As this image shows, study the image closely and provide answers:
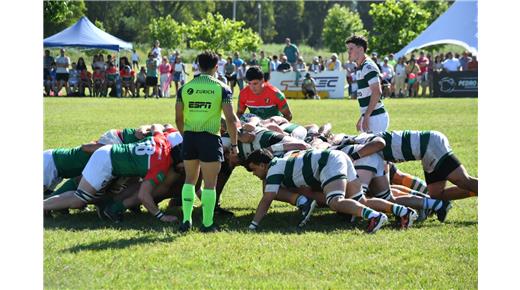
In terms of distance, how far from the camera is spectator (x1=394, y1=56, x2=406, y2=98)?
102 ft

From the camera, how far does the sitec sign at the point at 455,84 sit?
2994cm

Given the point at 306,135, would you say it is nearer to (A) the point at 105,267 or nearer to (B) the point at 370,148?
(B) the point at 370,148

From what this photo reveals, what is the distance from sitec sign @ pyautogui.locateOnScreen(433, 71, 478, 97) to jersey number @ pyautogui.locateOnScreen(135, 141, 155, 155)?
23.5 metres

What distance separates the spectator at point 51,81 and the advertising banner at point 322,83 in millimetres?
8140

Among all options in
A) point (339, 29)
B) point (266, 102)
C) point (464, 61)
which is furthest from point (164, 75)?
point (339, 29)

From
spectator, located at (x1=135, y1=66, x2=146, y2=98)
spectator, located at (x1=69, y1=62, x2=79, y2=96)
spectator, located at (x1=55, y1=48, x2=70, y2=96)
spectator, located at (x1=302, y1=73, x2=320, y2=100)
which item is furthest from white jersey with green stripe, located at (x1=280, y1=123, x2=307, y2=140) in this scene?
spectator, located at (x1=69, y1=62, x2=79, y2=96)

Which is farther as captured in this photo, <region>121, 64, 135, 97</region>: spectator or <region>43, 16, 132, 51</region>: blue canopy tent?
<region>121, 64, 135, 97</region>: spectator

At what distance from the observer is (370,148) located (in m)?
8.05

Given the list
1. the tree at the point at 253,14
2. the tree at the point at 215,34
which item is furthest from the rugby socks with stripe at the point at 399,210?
the tree at the point at 253,14

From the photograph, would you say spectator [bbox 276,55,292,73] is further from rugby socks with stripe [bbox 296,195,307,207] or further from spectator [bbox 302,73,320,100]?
rugby socks with stripe [bbox 296,195,307,207]

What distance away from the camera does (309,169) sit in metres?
7.72

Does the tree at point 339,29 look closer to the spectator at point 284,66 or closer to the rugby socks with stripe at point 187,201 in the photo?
the spectator at point 284,66
